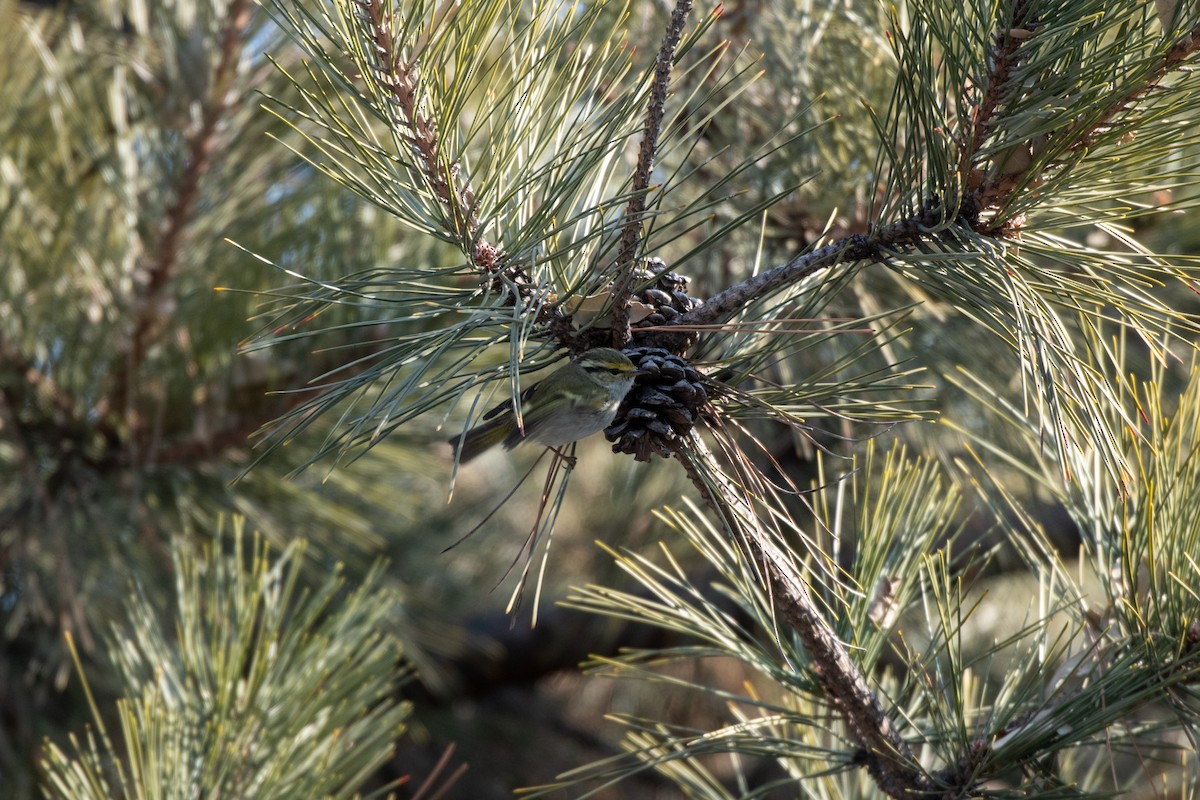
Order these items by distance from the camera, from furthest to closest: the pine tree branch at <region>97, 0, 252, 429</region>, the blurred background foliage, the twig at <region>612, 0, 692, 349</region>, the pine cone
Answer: the pine tree branch at <region>97, 0, 252, 429</region>
the blurred background foliage
the pine cone
the twig at <region>612, 0, 692, 349</region>

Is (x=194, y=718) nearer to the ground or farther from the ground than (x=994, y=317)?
nearer to the ground

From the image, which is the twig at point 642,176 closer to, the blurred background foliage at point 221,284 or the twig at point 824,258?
the twig at point 824,258

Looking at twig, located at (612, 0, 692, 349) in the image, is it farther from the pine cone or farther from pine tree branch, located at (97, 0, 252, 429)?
pine tree branch, located at (97, 0, 252, 429)

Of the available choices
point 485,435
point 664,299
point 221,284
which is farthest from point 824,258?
point 221,284

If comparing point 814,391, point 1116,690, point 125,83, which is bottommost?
point 1116,690

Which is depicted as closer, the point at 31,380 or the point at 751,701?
the point at 751,701

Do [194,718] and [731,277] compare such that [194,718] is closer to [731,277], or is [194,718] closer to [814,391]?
[814,391]

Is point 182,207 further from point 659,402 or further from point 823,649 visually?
point 823,649

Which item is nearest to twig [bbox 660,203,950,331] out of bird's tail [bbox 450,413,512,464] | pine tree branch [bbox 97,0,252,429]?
bird's tail [bbox 450,413,512,464]

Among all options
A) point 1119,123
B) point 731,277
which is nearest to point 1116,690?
point 1119,123
